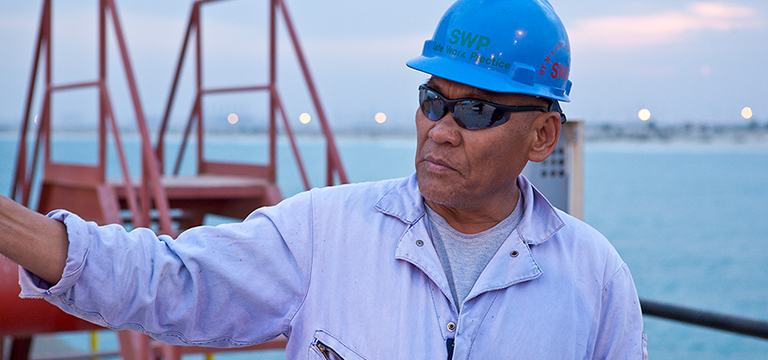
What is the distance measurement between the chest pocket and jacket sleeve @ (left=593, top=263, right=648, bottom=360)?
1.86ft

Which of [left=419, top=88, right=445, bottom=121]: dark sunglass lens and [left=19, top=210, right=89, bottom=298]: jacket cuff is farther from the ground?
[left=419, top=88, right=445, bottom=121]: dark sunglass lens

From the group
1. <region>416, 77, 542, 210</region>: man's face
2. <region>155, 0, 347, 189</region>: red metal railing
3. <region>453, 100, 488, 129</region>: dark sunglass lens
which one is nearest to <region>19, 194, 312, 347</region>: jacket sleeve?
<region>416, 77, 542, 210</region>: man's face

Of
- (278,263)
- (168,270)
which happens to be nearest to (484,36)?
(278,263)

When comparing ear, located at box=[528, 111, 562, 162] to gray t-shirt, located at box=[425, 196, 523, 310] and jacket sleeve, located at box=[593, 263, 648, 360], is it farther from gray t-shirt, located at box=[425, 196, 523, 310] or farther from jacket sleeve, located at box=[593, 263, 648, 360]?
jacket sleeve, located at box=[593, 263, 648, 360]

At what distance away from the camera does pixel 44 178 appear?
17.3 ft

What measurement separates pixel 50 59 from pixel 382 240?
414 centimetres

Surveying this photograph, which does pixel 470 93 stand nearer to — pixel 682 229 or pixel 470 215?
pixel 470 215

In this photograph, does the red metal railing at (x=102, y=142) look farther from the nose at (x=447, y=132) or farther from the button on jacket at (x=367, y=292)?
the nose at (x=447, y=132)

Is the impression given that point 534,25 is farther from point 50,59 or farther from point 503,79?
point 50,59

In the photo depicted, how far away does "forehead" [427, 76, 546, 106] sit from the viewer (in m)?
1.85

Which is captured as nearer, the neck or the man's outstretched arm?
the man's outstretched arm

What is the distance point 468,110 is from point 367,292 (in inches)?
18.8

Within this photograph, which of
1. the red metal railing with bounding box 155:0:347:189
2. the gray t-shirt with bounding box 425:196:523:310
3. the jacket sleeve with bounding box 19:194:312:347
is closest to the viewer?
the jacket sleeve with bounding box 19:194:312:347

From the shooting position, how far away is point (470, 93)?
1.85m
